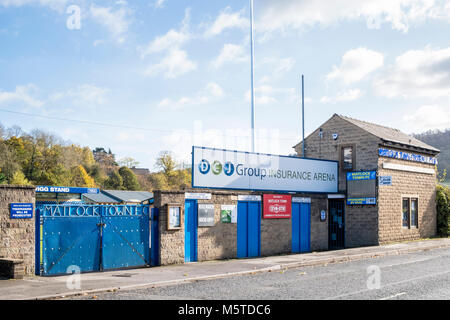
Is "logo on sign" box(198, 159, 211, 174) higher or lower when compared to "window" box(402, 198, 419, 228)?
higher

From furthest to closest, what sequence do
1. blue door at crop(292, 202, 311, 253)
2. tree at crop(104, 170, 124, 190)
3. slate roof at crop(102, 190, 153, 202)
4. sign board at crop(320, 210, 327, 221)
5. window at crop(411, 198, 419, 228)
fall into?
tree at crop(104, 170, 124, 190)
slate roof at crop(102, 190, 153, 202)
window at crop(411, 198, 419, 228)
sign board at crop(320, 210, 327, 221)
blue door at crop(292, 202, 311, 253)

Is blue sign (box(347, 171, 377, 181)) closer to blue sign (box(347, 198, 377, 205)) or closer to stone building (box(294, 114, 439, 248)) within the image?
stone building (box(294, 114, 439, 248))

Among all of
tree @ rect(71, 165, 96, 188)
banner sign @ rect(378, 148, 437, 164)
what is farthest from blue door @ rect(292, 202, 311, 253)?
tree @ rect(71, 165, 96, 188)

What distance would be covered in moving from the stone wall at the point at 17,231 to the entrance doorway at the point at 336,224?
16466 millimetres

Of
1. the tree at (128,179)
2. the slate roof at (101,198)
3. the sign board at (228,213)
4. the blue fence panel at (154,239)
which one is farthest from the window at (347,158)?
the tree at (128,179)

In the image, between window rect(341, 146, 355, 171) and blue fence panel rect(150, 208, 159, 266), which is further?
window rect(341, 146, 355, 171)

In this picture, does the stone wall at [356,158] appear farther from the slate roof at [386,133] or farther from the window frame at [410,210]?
the window frame at [410,210]

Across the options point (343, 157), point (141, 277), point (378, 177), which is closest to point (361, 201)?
point (378, 177)

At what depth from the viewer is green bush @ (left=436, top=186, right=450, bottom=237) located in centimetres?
2973

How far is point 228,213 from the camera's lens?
18.4 metres

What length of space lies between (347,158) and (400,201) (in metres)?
3.94

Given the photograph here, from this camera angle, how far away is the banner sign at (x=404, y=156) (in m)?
24.6
